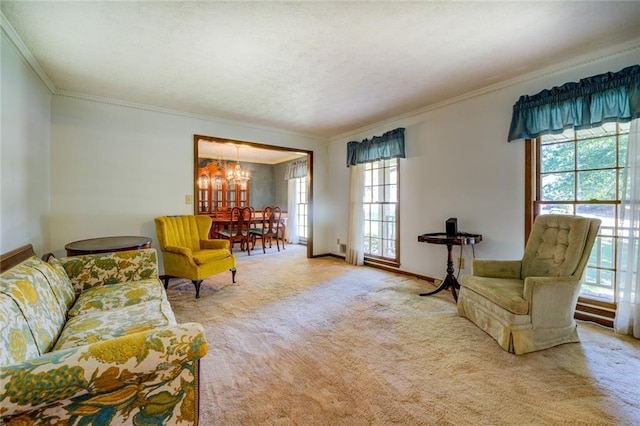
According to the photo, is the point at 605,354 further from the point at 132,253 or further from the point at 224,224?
the point at 224,224

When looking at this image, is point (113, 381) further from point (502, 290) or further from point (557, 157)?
point (557, 157)

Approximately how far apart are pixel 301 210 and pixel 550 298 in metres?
6.13

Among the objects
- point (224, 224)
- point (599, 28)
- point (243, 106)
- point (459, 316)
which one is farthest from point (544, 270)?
point (224, 224)

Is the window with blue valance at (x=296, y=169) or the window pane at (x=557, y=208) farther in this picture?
the window with blue valance at (x=296, y=169)

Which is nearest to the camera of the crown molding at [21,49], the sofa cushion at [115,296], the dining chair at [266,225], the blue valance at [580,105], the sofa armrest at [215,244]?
the sofa cushion at [115,296]

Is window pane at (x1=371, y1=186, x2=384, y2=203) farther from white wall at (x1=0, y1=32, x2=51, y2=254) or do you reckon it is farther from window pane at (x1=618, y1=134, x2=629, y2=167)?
white wall at (x1=0, y1=32, x2=51, y2=254)

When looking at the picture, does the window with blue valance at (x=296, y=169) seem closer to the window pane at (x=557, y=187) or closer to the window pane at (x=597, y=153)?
the window pane at (x=557, y=187)

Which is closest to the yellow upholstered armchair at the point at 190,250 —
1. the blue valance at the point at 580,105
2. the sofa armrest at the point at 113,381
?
the sofa armrest at the point at 113,381

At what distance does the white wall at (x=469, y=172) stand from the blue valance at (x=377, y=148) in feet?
0.44

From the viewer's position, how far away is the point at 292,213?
7871mm

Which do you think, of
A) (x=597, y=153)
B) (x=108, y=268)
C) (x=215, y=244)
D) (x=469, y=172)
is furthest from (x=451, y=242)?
(x=108, y=268)

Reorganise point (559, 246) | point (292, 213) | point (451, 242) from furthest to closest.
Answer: point (292, 213) → point (451, 242) → point (559, 246)

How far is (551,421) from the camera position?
140 centimetres

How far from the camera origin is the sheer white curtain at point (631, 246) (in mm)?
2197
